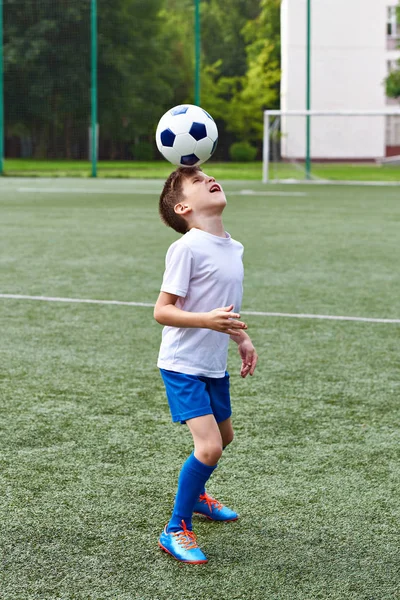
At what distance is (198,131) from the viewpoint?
3.09 metres

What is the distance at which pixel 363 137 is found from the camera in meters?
32.8

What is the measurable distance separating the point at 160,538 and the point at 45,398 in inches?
68.2

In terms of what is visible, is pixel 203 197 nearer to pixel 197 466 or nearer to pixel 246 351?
pixel 246 351

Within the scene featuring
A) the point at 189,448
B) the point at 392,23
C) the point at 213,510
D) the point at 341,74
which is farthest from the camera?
the point at 392,23

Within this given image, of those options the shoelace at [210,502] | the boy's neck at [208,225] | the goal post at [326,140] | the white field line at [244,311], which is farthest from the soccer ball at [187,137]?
the goal post at [326,140]

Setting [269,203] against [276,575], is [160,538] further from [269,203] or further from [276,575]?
[269,203]

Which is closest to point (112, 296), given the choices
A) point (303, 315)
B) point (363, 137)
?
point (303, 315)

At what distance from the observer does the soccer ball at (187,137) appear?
2.98 metres

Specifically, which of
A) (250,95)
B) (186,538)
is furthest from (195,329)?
(250,95)

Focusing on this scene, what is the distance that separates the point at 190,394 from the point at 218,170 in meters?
31.0

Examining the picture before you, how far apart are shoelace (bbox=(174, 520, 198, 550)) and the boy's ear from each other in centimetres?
90

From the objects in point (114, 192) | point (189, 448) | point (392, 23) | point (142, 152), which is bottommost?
point (189, 448)

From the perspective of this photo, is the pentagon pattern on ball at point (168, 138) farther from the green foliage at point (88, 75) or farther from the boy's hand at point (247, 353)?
the green foliage at point (88, 75)

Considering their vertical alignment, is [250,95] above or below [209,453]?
above
